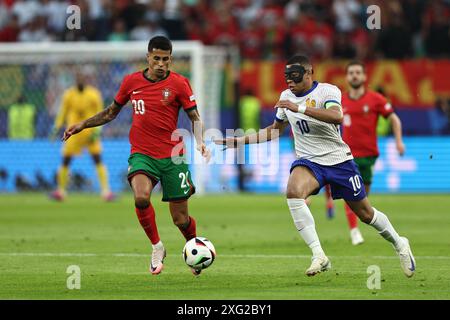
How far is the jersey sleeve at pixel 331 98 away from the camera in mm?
11211

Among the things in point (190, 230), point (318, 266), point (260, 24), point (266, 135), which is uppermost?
point (260, 24)

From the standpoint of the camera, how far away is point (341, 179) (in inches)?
449

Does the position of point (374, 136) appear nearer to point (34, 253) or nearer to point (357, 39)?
point (34, 253)

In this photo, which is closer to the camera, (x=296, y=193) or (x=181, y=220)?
(x=296, y=193)

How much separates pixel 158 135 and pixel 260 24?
1843 centimetres

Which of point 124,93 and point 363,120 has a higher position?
point 124,93

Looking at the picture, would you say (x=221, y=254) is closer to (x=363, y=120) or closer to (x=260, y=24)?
(x=363, y=120)

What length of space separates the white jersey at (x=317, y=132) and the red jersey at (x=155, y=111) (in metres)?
1.20

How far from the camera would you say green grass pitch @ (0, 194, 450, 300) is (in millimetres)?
10312

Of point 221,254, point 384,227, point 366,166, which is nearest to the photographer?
point 384,227

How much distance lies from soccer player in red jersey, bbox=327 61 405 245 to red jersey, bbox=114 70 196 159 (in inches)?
184

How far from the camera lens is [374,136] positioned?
16094 millimetres

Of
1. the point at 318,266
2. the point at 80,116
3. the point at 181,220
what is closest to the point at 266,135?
the point at 181,220
